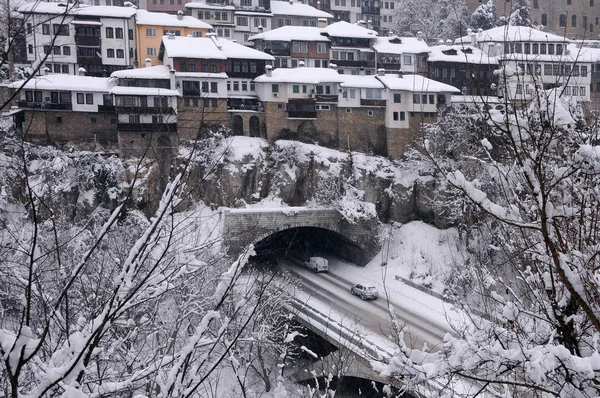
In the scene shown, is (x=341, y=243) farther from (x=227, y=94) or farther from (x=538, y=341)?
(x=538, y=341)

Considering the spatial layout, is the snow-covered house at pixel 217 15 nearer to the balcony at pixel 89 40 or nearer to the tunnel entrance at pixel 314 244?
the balcony at pixel 89 40

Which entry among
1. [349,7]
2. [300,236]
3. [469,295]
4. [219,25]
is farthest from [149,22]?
[469,295]

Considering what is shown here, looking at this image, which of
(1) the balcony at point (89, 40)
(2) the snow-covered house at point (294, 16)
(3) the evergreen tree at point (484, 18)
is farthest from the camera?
(3) the evergreen tree at point (484, 18)

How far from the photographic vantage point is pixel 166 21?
5041 cm

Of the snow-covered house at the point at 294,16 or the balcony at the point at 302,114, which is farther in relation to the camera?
the snow-covered house at the point at 294,16

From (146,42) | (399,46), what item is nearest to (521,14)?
(399,46)

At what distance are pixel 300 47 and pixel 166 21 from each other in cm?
1124

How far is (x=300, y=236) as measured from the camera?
3956 centimetres

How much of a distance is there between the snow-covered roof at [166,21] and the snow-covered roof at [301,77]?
1115 cm

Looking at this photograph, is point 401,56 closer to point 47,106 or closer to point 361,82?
point 361,82

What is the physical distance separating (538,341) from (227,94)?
1542 inches

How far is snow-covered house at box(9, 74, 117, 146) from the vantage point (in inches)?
1526

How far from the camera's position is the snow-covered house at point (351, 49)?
2012 inches

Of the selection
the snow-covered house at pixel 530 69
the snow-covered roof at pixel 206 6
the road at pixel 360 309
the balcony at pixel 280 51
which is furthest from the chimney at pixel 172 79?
the snow-covered house at pixel 530 69
